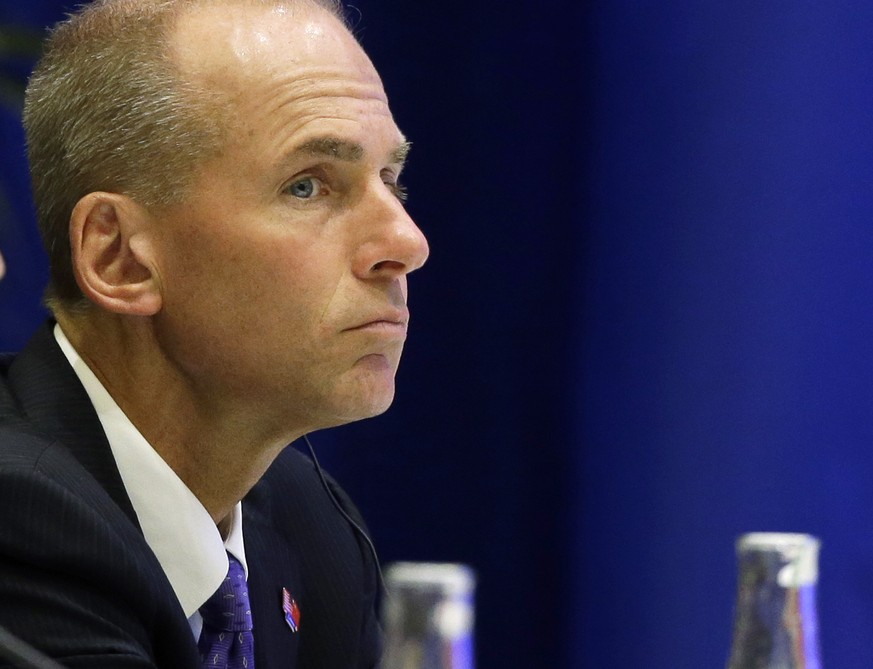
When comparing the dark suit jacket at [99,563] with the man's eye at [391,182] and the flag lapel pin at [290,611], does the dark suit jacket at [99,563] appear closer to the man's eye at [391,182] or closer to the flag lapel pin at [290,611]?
the flag lapel pin at [290,611]

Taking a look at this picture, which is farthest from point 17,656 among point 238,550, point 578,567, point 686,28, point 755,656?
point 578,567

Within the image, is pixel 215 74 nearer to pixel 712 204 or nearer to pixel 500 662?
pixel 712 204

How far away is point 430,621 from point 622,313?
279 centimetres

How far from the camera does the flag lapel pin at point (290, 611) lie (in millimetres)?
1896

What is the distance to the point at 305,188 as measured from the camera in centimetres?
170

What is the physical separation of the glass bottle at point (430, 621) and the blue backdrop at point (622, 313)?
2024 millimetres

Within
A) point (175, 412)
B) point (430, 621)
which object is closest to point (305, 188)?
point (175, 412)

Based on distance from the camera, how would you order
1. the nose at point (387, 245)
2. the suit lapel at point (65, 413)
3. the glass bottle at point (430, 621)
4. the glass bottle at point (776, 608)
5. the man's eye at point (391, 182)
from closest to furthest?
the glass bottle at point (430, 621), the glass bottle at point (776, 608), the suit lapel at point (65, 413), the nose at point (387, 245), the man's eye at point (391, 182)

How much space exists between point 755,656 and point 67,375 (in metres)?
0.95

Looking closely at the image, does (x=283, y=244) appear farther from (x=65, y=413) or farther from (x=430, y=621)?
(x=430, y=621)

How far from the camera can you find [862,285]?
8.91ft

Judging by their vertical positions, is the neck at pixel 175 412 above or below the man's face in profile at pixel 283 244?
below

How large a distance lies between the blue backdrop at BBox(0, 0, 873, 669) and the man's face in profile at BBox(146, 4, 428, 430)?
53.9 inches

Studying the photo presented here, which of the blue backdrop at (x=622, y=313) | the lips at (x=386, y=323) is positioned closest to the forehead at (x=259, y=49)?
the lips at (x=386, y=323)
